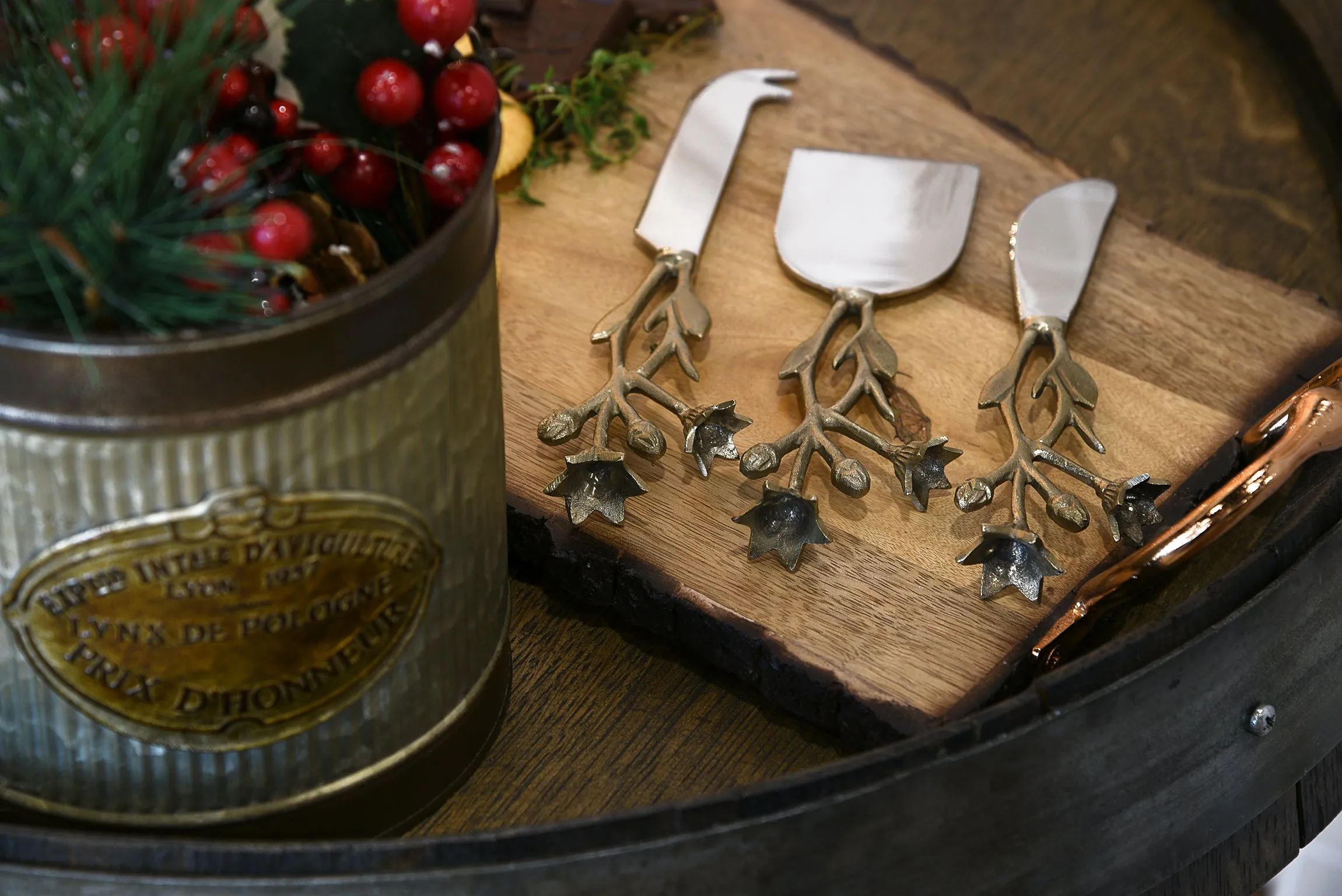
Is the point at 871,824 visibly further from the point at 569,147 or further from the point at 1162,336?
the point at 569,147

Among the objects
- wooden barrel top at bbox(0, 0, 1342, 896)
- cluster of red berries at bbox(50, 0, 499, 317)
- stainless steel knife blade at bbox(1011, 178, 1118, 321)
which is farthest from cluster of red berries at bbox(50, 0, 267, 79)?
stainless steel knife blade at bbox(1011, 178, 1118, 321)

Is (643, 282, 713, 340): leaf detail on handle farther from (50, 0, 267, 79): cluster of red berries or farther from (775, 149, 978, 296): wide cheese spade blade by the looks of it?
(50, 0, 267, 79): cluster of red berries

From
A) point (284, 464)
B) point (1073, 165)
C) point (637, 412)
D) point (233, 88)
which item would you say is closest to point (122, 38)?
point (233, 88)

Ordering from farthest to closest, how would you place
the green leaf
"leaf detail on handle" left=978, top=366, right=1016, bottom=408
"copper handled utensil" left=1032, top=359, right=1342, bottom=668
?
1. "leaf detail on handle" left=978, top=366, right=1016, bottom=408
2. "copper handled utensil" left=1032, top=359, right=1342, bottom=668
3. the green leaf

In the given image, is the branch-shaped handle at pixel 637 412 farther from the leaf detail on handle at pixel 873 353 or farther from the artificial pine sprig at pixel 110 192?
the artificial pine sprig at pixel 110 192

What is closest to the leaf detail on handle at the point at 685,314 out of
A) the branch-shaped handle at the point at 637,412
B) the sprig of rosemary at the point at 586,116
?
the branch-shaped handle at the point at 637,412

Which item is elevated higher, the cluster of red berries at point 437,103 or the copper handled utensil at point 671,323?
the cluster of red berries at point 437,103
